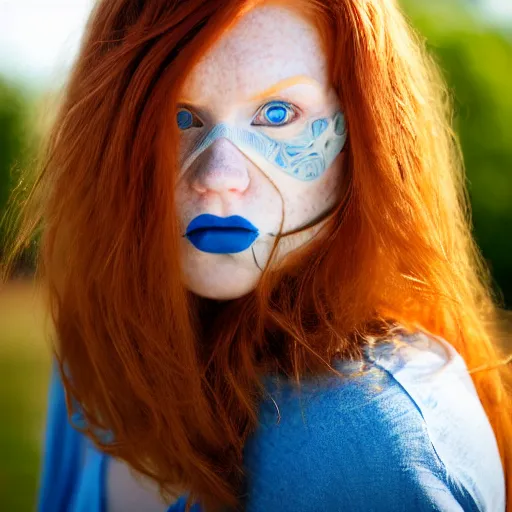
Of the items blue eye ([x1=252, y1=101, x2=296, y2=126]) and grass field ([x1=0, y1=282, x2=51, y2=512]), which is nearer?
blue eye ([x1=252, y1=101, x2=296, y2=126])

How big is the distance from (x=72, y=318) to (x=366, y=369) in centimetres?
44

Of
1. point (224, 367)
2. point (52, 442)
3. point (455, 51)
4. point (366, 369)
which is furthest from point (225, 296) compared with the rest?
point (455, 51)

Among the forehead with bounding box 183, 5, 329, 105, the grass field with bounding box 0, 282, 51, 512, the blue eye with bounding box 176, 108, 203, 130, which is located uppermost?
the forehead with bounding box 183, 5, 329, 105

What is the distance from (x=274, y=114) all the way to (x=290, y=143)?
44mm

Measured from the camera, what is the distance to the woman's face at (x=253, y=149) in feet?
2.96

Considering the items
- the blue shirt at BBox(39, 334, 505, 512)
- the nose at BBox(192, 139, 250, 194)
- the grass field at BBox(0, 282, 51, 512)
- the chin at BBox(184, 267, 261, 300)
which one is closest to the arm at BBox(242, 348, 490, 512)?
the blue shirt at BBox(39, 334, 505, 512)

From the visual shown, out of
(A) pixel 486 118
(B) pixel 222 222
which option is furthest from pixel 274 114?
(A) pixel 486 118

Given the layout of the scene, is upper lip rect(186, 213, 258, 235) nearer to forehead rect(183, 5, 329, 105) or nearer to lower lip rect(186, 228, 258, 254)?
lower lip rect(186, 228, 258, 254)

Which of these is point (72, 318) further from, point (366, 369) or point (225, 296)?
point (366, 369)

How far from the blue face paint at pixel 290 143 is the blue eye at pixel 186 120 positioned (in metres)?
0.03

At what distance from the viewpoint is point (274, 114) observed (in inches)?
36.7

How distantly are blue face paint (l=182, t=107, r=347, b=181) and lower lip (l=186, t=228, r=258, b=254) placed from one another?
0.30 ft

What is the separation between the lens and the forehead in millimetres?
898

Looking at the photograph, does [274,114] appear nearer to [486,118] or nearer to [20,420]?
[20,420]
